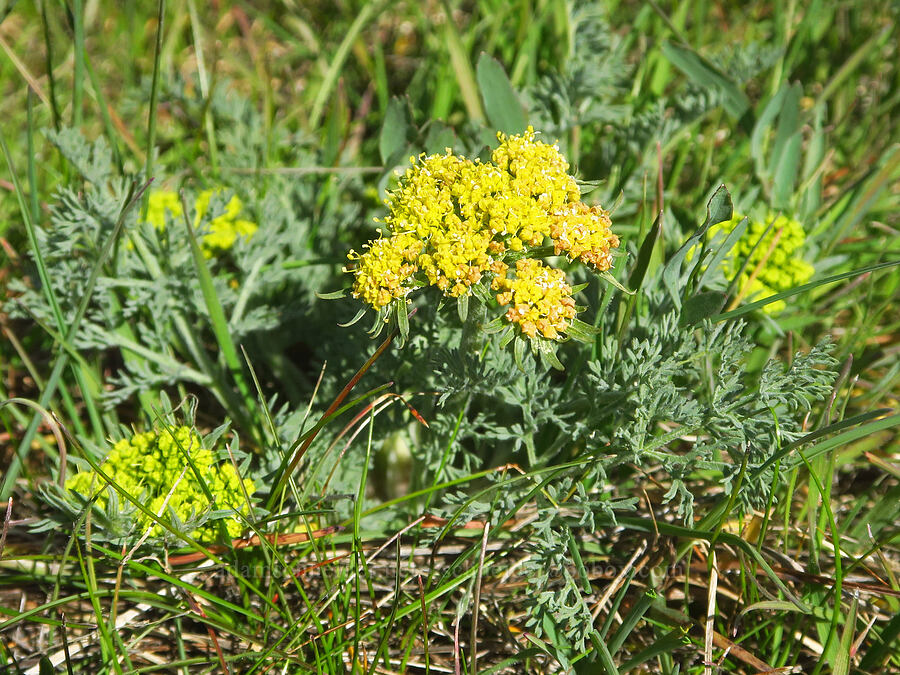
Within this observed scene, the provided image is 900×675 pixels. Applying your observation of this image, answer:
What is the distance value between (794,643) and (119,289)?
3.16 meters

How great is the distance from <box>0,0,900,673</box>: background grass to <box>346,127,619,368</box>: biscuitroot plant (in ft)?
1.63

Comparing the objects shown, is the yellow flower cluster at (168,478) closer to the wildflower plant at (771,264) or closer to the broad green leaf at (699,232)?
the broad green leaf at (699,232)

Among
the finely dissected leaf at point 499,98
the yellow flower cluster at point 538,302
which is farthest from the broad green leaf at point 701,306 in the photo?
the finely dissected leaf at point 499,98

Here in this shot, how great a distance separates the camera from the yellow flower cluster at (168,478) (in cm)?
254

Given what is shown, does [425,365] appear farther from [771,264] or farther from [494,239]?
[771,264]

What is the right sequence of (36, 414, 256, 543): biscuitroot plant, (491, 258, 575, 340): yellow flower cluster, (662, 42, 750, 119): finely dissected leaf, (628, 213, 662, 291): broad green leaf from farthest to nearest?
(662, 42, 750, 119): finely dissected leaf, (628, 213, 662, 291): broad green leaf, (36, 414, 256, 543): biscuitroot plant, (491, 258, 575, 340): yellow flower cluster

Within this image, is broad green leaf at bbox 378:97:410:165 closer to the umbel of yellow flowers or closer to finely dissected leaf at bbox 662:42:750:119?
the umbel of yellow flowers

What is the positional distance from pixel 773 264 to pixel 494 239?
174cm

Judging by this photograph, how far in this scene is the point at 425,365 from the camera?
9.57 ft

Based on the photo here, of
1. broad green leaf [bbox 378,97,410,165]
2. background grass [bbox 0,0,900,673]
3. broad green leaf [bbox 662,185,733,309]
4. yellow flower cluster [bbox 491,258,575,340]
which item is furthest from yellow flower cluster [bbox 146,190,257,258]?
broad green leaf [bbox 662,185,733,309]

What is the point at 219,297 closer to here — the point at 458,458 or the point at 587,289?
the point at 458,458

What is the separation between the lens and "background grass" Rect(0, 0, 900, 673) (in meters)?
2.56

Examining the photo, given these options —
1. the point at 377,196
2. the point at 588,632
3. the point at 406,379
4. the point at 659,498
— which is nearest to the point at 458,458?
the point at 406,379

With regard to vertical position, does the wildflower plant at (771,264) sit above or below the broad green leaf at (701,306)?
below
